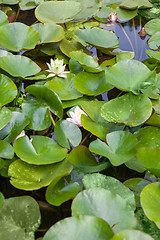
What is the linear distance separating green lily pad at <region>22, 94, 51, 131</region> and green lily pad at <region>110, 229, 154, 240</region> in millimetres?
722

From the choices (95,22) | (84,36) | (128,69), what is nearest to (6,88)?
(128,69)

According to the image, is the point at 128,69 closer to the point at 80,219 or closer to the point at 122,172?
the point at 122,172

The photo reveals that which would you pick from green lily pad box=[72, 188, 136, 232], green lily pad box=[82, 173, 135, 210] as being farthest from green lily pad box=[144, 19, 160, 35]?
green lily pad box=[72, 188, 136, 232]

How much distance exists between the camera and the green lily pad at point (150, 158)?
1069 millimetres

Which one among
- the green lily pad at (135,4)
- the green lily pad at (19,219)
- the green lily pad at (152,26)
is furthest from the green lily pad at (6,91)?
the green lily pad at (135,4)

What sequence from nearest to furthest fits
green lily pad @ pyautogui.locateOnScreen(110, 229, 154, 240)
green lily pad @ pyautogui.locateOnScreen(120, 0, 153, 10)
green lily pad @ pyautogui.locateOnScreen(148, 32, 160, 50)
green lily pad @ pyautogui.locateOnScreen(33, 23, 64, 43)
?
green lily pad @ pyautogui.locateOnScreen(110, 229, 154, 240), green lily pad @ pyautogui.locateOnScreen(33, 23, 64, 43), green lily pad @ pyautogui.locateOnScreen(148, 32, 160, 50), green lily pad @ pyautogui.locateOnScreen(120, 0, 153, 10)

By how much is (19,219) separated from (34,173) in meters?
0.23

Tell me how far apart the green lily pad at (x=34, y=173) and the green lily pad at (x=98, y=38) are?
106cm

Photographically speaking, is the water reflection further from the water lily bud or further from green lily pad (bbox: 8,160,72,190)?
green lily pad (bbox: 8,160,72,190)

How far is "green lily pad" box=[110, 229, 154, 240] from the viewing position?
0.82m

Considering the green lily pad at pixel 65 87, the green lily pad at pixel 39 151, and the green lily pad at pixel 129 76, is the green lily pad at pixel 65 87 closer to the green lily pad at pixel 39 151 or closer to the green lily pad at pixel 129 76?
the green lily pad at pixel 129 76

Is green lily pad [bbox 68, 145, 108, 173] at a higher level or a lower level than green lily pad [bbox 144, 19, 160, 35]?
lower

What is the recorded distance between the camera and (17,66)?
1.58 metres

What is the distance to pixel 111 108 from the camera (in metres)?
1.38
